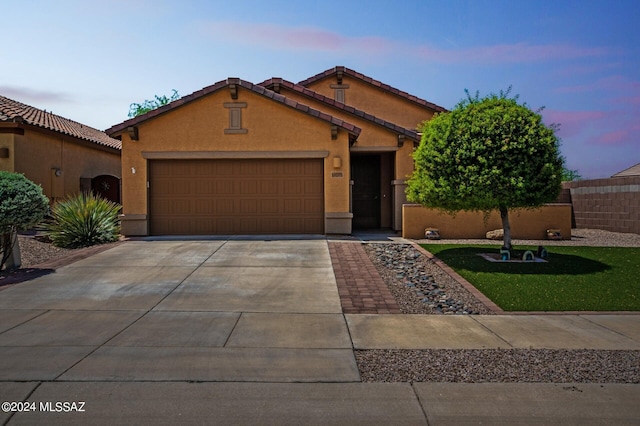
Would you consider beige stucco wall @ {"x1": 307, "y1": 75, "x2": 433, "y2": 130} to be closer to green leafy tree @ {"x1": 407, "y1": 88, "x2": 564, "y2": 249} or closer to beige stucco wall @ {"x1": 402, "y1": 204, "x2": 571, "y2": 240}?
beige stucco wall @ {"x1": 402, "y1": 204, "x2": 571, "y2": 240}

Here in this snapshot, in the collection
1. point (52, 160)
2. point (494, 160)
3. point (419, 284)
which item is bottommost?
point (419, 284)

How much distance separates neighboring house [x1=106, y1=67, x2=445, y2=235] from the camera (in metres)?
15.2

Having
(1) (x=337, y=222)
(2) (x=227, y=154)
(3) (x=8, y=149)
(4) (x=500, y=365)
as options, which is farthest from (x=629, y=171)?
(3) (x=8, y=149)

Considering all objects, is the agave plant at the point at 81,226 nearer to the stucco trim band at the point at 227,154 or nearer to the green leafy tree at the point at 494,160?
the stucco trim band at the point at 227,154

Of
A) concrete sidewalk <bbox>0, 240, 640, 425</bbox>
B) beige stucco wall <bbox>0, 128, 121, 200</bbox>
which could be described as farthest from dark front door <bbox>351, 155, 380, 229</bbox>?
beige stucco wall <bbox>0, 128, 121, 200</bbox>

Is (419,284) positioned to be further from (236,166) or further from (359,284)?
(236,166)

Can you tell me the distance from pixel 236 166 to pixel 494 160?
8.02 metres

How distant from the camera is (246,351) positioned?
18.6ft

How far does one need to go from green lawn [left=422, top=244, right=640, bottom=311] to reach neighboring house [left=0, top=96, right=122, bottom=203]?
46.4ft

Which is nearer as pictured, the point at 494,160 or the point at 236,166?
the point at 494,160

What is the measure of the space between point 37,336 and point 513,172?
9494 millimetres

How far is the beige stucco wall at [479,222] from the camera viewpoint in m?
15.1

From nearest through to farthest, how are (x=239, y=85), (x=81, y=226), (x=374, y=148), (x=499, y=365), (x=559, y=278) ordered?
1. (x=499, y=365)
2. (x=559, y=278)
3. (x=81, y=226)
4. (x=239, y=85)
5. (x=374, y=148)

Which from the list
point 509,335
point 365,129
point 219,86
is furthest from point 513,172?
point 219,86
